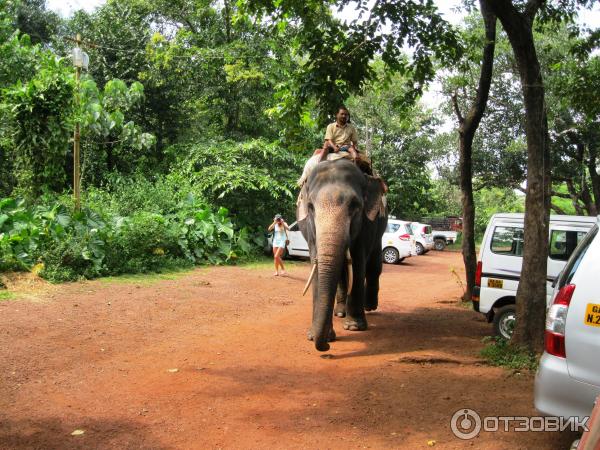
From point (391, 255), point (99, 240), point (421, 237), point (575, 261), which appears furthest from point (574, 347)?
point (421, 237)

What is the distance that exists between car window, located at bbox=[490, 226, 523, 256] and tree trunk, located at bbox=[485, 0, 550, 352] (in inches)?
51.5

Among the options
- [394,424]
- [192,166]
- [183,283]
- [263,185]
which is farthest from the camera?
[192,166]

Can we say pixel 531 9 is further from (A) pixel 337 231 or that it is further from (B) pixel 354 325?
(B) pixel 354 325

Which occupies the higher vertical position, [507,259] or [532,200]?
[532,200]

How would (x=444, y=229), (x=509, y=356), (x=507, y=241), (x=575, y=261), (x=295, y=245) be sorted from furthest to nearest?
(x=444, y=229)
(x=295, y=245)
(x=507, y=241)
(x=509, y=356)
(x=575, y=261)

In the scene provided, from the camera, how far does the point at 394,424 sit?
16.5 feet

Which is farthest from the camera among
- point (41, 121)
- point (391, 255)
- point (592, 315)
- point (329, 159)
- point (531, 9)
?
point (391, 255)

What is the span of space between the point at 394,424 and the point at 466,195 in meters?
7.80

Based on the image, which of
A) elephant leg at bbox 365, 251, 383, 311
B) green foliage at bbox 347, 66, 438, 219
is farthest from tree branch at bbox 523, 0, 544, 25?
green foliage at bbox 347, 66, 438, 219

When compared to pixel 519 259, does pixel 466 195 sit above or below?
above

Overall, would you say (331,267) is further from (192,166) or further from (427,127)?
(427,127)

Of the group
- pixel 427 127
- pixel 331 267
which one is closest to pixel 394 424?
pixel 331 267

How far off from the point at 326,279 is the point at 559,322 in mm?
3479

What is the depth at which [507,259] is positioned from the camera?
870 cm
